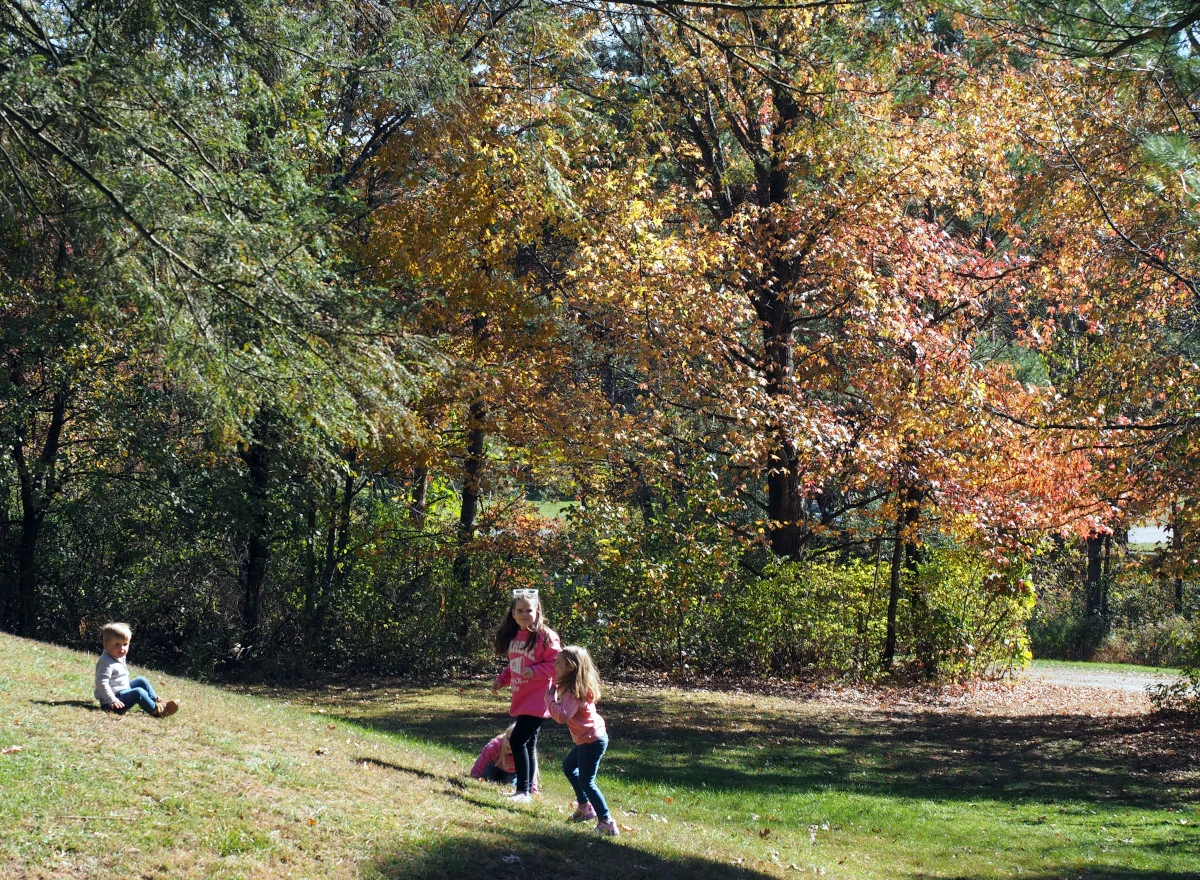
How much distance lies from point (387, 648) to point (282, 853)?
33.8ft

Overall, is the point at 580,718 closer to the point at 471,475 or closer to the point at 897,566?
the point at 471,475

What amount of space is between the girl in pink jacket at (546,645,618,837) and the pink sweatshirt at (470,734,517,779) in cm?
119

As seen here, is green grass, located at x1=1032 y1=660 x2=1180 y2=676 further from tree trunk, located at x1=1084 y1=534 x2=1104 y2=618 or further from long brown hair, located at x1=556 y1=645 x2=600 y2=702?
long brown hair, located at x1=556 y1=645 x2=600 y2=702

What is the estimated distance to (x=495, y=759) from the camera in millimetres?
7816

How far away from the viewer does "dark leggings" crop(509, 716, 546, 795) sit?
7.16 meters

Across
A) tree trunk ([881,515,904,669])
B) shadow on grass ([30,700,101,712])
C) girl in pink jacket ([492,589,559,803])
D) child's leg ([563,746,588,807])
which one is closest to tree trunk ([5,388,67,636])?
shadow on grass ([30,700,101,712])

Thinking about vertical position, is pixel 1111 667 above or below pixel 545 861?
above

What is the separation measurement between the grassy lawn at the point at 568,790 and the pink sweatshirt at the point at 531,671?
2.18 ft

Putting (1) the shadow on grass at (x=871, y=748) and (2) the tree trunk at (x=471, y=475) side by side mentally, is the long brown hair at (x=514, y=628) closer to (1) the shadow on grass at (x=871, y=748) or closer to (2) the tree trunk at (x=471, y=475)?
(1) the shadow on grass at (x=871, y=748)

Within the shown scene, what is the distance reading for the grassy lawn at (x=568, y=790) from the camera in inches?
209

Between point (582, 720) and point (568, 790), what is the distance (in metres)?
2.36

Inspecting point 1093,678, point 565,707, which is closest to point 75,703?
point 565,707

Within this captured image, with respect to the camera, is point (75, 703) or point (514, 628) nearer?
point (514, 628)

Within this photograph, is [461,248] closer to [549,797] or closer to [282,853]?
[549,797]
